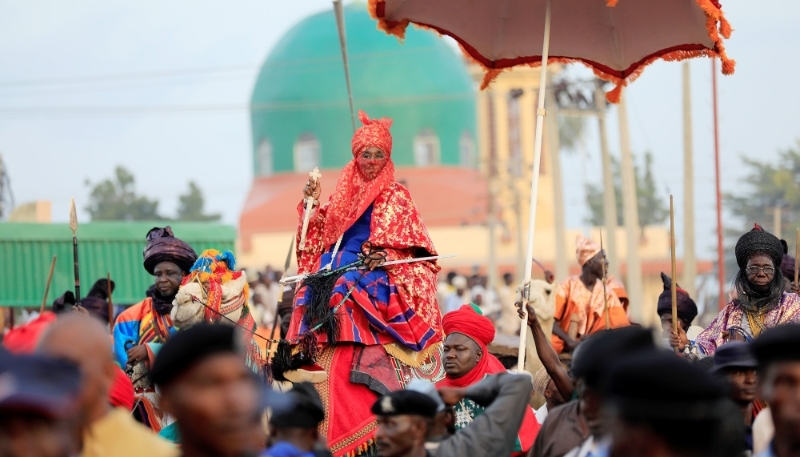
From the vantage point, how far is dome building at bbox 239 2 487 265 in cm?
4747

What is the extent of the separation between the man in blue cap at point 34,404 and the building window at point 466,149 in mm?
45707

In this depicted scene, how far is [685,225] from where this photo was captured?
98.2 feet

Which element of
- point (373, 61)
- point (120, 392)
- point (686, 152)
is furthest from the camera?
point (373, 61)

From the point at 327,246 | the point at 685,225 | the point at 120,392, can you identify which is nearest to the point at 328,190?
the point at 685,225

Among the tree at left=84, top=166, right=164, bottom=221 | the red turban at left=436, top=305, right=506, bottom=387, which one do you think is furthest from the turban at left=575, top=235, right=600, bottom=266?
the tree at left=84, top=166, right=164, bottom=221

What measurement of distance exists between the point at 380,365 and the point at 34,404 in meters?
5.49

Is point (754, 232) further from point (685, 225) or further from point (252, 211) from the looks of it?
point (252, 211)

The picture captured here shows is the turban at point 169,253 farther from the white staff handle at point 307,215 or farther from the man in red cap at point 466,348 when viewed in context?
the man in red cap at point 466,348

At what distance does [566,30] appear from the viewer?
1019 cm

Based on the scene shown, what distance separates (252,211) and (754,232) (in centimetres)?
4258

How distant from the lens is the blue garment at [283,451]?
217 inches

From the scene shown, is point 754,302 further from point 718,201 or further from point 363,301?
point 718,201

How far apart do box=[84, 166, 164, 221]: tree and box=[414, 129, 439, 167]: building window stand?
19.6 metres

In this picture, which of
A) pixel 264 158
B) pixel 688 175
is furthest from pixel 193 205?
pixel 688 175
